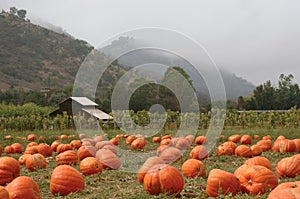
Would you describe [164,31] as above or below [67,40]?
below

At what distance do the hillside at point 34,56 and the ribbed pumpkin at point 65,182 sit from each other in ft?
275

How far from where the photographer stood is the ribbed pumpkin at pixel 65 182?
485 cm

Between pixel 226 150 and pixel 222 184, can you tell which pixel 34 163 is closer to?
pixel 222 184

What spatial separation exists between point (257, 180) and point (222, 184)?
1.62 feet

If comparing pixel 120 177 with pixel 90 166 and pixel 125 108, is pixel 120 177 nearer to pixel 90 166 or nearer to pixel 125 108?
pixel 90 166

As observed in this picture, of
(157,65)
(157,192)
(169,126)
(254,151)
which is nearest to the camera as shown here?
(157,192)

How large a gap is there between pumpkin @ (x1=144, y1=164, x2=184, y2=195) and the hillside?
84.7 meters

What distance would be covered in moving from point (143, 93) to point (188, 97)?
1636 mm

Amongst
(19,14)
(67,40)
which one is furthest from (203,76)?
(19,14)

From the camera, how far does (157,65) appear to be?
650cm

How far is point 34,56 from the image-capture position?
10562cm

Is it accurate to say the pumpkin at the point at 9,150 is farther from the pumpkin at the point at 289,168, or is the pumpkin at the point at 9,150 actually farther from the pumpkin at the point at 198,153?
the pumpkin at the point at 289,168

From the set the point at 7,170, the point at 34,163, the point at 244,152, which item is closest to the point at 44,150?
the point at 34,163

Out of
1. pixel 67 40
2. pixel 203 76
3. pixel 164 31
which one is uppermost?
pixel 67 40
